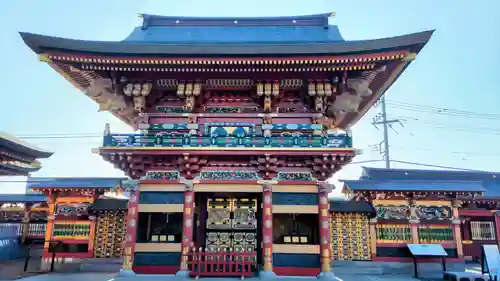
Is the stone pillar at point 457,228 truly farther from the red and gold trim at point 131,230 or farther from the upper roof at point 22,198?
the upper roof at point 22,198

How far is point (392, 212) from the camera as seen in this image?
15578 millimetres

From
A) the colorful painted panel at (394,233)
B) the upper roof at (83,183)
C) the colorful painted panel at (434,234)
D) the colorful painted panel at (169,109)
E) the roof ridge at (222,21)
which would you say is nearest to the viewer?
the colorful painted panel at (169,109)

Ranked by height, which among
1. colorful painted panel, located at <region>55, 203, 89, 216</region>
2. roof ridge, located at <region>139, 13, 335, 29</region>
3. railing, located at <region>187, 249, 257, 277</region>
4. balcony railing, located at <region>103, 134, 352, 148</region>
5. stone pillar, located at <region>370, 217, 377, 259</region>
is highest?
roof ridge, located at <region>139, 13, 335, 29</region>

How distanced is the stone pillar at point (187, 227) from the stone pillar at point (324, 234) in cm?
471

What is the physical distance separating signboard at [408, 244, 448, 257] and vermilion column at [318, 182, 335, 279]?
17.1 ft

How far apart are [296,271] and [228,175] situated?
13.9 ft

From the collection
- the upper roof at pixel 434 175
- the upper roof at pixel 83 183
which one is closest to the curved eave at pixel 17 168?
the upper roof at pixel 83 183

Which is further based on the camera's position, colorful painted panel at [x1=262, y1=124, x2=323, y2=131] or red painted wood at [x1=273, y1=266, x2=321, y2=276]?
colorful painted panel at [x1=262, y1=124, x2=323, y2=131]

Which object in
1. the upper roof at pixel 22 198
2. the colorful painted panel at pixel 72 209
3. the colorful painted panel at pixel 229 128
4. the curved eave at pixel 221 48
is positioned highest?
the curved eave at pixel 221 48

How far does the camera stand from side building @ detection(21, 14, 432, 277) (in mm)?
11500

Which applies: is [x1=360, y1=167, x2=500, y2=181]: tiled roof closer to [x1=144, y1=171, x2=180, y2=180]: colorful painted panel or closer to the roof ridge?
the roof ridge

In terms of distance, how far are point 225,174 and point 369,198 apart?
7680 mm

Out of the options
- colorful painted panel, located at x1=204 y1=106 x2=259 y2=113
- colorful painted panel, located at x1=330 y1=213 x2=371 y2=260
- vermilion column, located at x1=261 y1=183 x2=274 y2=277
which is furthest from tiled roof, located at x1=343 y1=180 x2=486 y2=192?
colorful painted panel, located at x1=204 y1=106 x2=259 y2=113

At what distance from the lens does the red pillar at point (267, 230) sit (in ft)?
37.7
